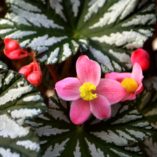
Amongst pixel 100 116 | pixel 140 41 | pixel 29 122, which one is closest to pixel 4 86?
pixel 29 122

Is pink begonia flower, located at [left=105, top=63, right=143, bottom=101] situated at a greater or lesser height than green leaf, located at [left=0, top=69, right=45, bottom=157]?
lesser

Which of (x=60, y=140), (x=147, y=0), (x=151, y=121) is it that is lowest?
(x=151, y=121)

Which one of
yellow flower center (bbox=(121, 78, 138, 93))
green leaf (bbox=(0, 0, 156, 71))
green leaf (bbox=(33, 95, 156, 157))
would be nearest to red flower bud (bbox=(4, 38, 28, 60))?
green leaf (bbox=(0, 0, 156, 71))

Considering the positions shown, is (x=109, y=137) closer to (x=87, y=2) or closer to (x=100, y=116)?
(x=100, y=116)

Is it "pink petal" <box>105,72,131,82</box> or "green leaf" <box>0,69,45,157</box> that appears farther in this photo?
"pink petal" <box>105,72,131,82</box>

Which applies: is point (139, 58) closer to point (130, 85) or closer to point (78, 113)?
point (130, 85)

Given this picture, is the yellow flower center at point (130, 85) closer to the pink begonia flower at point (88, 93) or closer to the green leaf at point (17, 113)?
the pink begonia flower at point (88, 93)

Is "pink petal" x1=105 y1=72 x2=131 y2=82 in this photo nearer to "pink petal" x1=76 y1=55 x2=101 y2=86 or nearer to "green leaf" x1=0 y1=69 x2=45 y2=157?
"pink petal" x1=76 y1=55 x2=101 y2=86

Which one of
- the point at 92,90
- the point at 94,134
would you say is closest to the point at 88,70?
the point at 92,90
